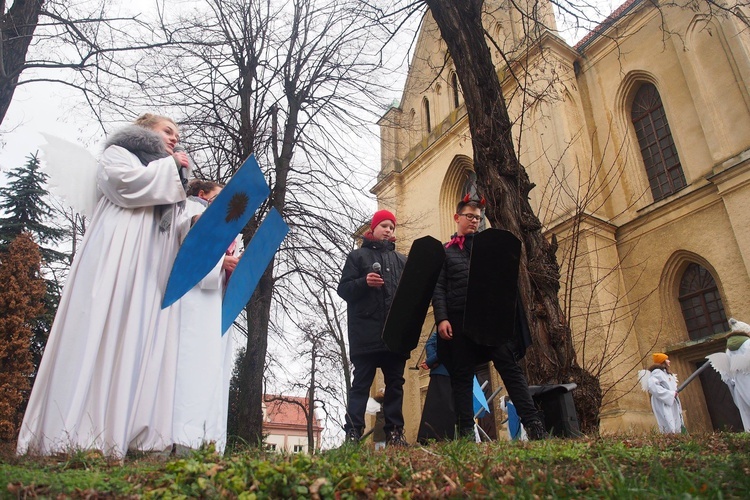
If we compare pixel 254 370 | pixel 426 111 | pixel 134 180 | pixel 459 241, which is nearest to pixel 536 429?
pixel 459 241

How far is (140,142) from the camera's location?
11.9 feet

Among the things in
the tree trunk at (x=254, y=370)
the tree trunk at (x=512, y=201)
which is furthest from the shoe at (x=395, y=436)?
the tree trunk at (x=254, y=370)

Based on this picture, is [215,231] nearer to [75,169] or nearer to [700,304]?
[75,169]

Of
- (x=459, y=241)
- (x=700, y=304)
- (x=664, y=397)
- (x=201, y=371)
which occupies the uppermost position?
(x=700, y=304)

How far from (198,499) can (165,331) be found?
193 centimetres

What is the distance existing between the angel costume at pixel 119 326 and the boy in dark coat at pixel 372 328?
1.54 m

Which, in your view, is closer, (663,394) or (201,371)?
(201,371)

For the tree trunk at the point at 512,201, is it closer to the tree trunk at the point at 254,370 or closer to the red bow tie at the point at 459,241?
the red bow tie at the point at 459,241

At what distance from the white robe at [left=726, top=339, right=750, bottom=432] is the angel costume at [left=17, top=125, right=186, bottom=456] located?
8919mm

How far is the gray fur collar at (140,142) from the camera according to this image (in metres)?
3.61

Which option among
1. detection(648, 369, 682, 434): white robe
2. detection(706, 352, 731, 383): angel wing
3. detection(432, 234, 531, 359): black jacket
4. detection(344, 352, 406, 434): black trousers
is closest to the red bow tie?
detection(432, 234, 531, 359): black jacket

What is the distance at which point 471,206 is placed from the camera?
4.48 metres

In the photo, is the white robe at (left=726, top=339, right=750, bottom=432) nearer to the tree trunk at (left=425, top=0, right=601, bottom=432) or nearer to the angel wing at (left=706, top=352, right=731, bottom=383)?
the angel wing at (left=706, top=352, right=731, bottom=383)

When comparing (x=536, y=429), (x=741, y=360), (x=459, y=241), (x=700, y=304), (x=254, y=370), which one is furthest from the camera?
(x=700, y=304)
